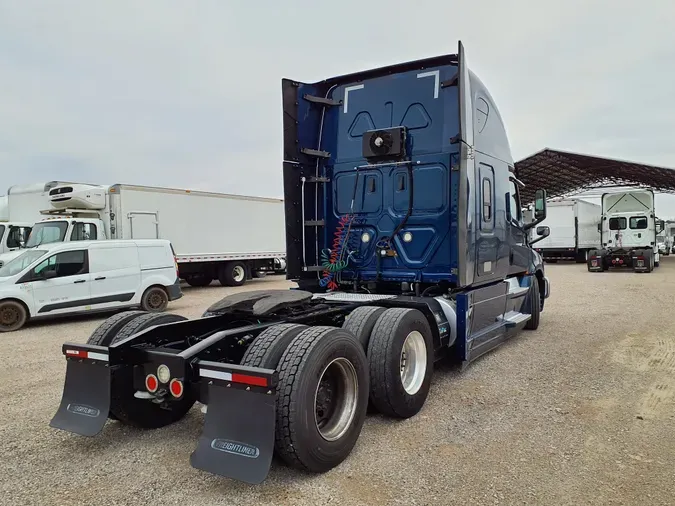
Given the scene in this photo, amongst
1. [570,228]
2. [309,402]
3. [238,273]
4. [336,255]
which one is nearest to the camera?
[309,402]

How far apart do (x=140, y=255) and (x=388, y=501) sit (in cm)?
947

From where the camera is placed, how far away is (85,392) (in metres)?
3.64

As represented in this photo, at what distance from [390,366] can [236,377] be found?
57.7 inches

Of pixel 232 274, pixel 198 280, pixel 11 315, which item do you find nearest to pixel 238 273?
pixel 232 274

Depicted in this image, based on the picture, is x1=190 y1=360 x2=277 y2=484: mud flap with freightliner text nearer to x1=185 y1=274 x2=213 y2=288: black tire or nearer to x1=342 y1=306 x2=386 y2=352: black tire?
x1=342 y1=306 x2=386 y2=352: black tire

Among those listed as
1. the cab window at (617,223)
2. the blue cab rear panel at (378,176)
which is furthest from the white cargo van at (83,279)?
the cab window at (617,223)

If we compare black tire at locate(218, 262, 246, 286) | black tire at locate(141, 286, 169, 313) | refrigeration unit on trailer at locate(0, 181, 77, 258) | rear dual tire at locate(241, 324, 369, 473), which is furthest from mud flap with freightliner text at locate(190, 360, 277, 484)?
black tire at locate(218, 262, 246, 286)

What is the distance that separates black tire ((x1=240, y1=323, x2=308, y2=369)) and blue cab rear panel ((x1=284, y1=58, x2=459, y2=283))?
2484 millimetres

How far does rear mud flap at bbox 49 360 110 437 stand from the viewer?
3.54 m

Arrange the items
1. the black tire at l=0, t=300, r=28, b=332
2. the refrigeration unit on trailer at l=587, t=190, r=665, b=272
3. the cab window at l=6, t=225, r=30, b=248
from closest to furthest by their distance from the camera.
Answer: the black tire at l=0, t=300, r=28, b=332 → the cab window at l=6, t=225, r=30, b=248 → the refrigeration unit on trailer at l=587, t=190, r=665, b=272

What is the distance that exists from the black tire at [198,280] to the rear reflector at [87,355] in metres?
14.0

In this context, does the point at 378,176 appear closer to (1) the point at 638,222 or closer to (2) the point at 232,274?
(2) the point at 232,274

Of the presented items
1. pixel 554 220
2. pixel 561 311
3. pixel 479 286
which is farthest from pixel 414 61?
pixel 554 220

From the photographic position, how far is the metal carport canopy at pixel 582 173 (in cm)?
2830
